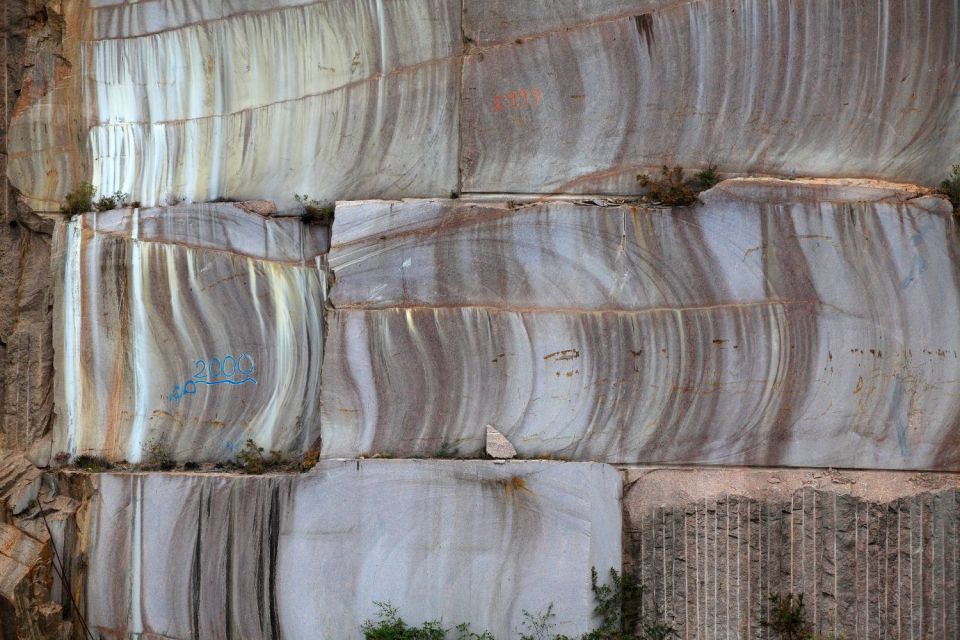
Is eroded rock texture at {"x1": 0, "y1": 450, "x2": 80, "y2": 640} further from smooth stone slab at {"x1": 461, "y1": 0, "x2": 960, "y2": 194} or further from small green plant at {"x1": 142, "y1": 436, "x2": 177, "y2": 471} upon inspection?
smooth stone slab at {"x1": 461, "y1": 0, "x2": 960, "y2": 194}

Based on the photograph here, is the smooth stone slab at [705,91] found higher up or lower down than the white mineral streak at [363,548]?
higher up

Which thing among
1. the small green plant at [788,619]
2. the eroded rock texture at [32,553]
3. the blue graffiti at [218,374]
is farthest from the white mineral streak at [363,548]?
the small green plant at [788,619]

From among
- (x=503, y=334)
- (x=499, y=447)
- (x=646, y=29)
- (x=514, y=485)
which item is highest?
(x=646, y=29)

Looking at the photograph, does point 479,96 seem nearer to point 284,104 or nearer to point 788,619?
point 284,104

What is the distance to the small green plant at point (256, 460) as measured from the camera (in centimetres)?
608

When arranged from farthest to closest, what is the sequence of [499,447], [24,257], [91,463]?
[24,257]
[91,463]
[499,447]

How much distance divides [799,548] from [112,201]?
18.2 ft

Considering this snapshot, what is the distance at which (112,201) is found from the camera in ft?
21.3

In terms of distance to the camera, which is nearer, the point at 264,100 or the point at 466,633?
the point at 466,633

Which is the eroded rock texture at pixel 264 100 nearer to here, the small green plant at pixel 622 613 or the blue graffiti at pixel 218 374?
the blue graffiti at pixel 218 374

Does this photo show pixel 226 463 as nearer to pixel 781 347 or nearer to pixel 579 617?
pixel 579 617

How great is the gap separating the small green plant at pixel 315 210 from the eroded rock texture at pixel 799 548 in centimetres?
286

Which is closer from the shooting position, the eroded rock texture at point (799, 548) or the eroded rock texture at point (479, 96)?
the eroded rock texture at point (799, 548)

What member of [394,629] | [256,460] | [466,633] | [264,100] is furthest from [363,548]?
[264,100]
